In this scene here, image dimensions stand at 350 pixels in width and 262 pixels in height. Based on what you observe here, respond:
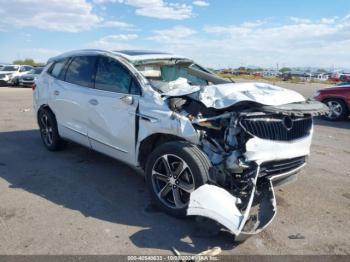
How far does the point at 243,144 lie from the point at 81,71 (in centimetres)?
302

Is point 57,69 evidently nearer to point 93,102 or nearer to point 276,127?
point 93,102

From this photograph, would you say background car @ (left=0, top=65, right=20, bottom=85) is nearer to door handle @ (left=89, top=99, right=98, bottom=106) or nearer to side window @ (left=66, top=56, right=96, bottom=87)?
side window @ (left=66, top=56, right=96, bottom=87)

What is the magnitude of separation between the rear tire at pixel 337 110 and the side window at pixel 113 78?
27.9ft

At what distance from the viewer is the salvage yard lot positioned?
3521 millimetres

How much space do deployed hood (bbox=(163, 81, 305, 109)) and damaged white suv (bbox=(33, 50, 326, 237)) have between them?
1 centimetres

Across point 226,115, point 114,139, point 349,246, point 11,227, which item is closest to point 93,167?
point 114,139

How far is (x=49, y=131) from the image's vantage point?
259 inches

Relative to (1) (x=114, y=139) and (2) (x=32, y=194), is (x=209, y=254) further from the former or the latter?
(2) (x=32, y=194)

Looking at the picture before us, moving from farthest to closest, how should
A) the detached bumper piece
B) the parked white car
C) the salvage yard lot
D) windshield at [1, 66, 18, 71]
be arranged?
windshield at [1, 66, 18, 71] → the parked white car → the salvage yard lot → the detached bumper piece

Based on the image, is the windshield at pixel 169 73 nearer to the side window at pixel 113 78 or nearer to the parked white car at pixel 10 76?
the side window at pixel 113 78

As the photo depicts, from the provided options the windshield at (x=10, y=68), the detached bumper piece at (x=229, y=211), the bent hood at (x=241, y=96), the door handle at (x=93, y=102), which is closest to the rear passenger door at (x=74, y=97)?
the door handle at (x=93, y=102)

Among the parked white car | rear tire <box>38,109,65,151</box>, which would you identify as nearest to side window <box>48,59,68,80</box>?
rear tire <box>38,109,65,151</box>

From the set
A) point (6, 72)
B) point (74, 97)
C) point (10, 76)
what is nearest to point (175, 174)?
point (74, 97)

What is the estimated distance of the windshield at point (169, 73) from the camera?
15.4ft
